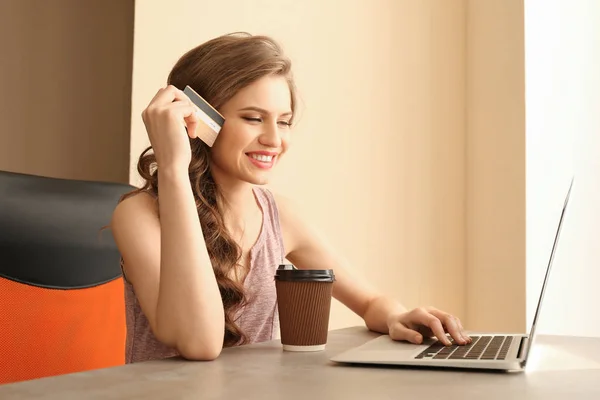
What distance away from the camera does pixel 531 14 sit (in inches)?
85.2

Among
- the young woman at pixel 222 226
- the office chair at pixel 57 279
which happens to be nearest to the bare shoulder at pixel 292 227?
the young woman at pixel 222 226

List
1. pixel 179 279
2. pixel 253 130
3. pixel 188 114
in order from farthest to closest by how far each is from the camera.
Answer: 1. pixel 253 130
2. pixel 188 114
3. pixel 179 279

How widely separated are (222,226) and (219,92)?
246 mm

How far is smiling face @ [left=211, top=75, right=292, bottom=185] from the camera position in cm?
124

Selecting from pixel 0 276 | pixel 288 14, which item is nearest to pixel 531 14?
pixel 288 14

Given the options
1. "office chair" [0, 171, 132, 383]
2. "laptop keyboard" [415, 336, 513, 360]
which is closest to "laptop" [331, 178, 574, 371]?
"laptop keyboard" [415, 336, 513, 360]

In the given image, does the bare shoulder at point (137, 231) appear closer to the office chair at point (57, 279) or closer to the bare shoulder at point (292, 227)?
the office chair at point (57, 279)

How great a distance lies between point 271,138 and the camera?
1.25 meters

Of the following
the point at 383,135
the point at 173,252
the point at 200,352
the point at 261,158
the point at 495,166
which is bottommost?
the point at 200,352

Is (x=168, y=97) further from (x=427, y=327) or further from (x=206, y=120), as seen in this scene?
(x=427, y=327)

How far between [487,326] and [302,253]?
3.56 ft

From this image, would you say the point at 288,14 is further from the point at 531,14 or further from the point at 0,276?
the point at 0,276

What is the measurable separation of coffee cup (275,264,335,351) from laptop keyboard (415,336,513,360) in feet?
0.47

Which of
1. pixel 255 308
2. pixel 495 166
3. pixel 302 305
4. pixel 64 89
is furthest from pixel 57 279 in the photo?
pixel 495 166
